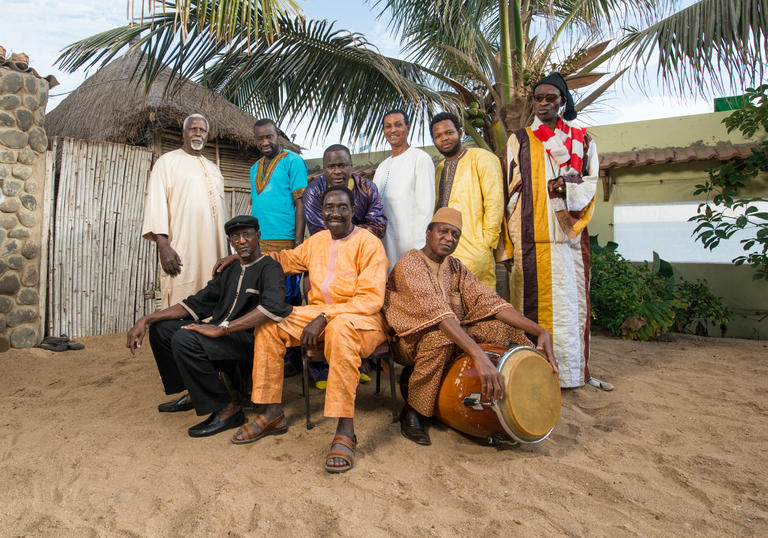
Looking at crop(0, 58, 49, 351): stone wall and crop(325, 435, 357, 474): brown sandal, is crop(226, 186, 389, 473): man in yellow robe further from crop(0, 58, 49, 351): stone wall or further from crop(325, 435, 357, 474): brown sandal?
crop(0, 58, 49, 351): stone wall

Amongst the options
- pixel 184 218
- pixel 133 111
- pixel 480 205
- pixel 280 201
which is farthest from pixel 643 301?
pixel 133 111

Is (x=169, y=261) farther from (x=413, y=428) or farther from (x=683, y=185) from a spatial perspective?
(x=683, y=185)

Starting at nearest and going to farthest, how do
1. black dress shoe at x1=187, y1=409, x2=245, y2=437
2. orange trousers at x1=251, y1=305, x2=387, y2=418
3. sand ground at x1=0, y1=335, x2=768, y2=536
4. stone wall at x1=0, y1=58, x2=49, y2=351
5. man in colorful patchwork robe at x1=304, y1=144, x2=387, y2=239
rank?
sand ground at x1=0, y1=335, x2=768, y2=536
orange trousers at x1=251, y1=305, x2=387, y2=418
black dress shoe at x1=187, y1=409, x2=245, y2=437
man in colorful patchwork robe at x1=304, y1=144, x2=387, y2=239
stone wall at x1=0, y1=58, x2=49, y2=351

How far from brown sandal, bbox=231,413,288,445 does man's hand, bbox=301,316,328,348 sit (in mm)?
514

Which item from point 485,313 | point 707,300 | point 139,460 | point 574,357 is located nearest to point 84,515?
point 139,460

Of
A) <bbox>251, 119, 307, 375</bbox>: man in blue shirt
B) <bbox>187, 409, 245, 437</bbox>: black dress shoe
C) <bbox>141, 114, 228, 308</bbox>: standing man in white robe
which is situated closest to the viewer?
<bbox>187, 409, 245, 437</bbox>: black dress shoe

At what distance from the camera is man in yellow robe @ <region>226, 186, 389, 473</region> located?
8.36 ft

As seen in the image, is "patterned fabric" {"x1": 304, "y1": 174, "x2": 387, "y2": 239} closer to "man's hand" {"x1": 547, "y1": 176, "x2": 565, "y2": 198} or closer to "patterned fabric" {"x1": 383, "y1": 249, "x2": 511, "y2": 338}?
"patterned fabric" {"x1": 383, "y1": 249, "x2": 511, "y2": 338}

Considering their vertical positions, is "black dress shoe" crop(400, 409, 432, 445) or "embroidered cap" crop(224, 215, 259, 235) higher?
"embroidered cap" crop(224, 215, 259, 235)

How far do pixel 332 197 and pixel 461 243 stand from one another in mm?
1019

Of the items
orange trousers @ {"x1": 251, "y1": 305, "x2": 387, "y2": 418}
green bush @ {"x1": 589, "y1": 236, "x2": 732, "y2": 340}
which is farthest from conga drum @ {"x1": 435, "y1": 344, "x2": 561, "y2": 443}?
green bush @ {"x1": 589, "y1": 236, "x2": 732, "y2": 340}

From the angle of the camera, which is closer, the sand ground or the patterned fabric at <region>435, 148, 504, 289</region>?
the sand ground

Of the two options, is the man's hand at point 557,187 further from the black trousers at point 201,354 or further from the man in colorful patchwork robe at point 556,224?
the black trousers at point 201,354

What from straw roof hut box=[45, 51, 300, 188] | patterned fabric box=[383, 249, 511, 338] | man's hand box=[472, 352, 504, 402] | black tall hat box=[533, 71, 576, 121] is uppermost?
straw roof hut box=[45, 51, 300, 188]
